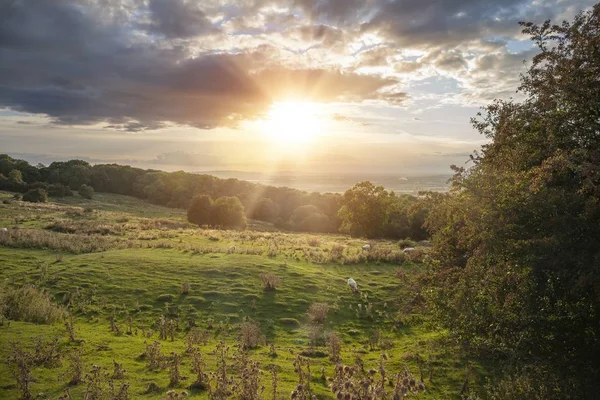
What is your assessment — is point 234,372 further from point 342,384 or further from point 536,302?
point 536,302

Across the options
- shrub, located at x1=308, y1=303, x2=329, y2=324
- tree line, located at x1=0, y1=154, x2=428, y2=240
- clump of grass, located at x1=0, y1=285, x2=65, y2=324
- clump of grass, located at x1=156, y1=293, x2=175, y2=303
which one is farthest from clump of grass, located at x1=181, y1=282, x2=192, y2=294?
tree line, located at x1=0, y1=154, x2=428, y2=240

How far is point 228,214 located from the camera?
241ft

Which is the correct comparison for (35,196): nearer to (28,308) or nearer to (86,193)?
(86,193)

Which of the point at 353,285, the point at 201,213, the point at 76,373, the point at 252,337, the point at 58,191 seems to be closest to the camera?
the point at 76,373

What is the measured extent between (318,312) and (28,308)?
14.6 meters

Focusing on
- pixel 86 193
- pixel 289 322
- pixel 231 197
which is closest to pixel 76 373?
pixel 289 322

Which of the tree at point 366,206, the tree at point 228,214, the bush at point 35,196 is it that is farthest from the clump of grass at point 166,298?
the bush at point 35,196

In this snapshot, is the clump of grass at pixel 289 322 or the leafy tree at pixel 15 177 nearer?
the clump of grass at pixel 289 322

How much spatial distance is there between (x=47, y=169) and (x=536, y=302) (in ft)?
506

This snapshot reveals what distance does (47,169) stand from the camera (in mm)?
134125

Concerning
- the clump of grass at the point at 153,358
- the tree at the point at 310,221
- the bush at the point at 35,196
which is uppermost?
the bush at the point at 35,196

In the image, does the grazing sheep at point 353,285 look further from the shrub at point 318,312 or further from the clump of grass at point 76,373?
the clump of grass at point 76,373

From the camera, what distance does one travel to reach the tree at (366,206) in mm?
74625

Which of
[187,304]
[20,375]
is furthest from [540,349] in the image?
[187,304]
